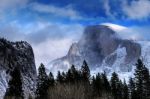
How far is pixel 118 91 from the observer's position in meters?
101

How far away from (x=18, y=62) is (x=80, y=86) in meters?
102

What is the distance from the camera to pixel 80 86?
69000 mm

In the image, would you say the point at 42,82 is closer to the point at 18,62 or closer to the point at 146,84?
the point at 146,84

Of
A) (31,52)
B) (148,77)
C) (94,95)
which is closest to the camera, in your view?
(94,95)

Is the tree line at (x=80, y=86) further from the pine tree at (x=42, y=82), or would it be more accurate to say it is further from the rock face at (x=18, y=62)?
the rock face at (x=18, y=62)

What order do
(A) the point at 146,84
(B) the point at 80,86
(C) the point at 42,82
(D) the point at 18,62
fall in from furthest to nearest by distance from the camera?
(D) the point at 18,62 < (C) the point at 42,82 < (A) the point at 146,84 < (B) the point at 80,86

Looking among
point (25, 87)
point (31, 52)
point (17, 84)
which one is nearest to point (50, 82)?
point (17, 84)

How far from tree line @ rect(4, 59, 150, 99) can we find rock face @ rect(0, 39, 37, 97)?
4070 cm

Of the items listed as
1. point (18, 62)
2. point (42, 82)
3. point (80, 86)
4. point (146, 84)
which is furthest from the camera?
point (18, 62)

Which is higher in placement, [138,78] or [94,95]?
[138,78]

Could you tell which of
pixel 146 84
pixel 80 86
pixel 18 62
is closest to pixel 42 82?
pixel 80 86

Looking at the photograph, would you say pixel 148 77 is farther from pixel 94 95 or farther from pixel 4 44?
pixel 4 44

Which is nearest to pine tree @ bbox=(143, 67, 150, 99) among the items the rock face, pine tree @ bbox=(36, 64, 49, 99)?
pine tree @ bbox=(36, 64, 49, 99)

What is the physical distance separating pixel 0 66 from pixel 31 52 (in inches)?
1940
